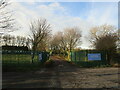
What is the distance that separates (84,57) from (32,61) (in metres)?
7.46

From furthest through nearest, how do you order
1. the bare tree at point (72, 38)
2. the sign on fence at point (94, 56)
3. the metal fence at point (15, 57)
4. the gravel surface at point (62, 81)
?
the bare tree at point (72, 38)
the metal fence at point (15, 57)
the sign on fence at point (94, 56)
the gravel surface at point (62, 81)

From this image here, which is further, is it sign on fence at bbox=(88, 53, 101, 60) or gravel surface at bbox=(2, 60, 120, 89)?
sign on fence at bbox=(88, 53, 101, 60)

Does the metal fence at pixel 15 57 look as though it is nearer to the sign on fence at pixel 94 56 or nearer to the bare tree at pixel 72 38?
the sign on fence at pixel 94 56

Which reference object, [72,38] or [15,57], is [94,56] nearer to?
[15,57]

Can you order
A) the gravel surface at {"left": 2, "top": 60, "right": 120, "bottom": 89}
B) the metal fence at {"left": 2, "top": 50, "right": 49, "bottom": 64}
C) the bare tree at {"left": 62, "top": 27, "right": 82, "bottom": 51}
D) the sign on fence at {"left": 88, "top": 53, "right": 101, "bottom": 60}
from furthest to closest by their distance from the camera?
the bare tree at {"left": 62, "top": 27, "right": 82, "bottom": 51} → the metal fence at {"left": 2, "top": 50, "right": 49, "bottom": 64} → the sign on fence at {"left": 88, "top": 53, "right": 101, "bottom": 60} → the gravel surface at {"left": 2, "top": 60, "right": 120, "bottom": 89}

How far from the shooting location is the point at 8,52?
19.7 m

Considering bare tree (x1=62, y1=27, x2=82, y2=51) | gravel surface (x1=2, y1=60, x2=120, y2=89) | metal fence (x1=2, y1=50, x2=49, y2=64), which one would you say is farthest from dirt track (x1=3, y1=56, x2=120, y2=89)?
bare tree (x1=62, y1=27, x2=82, y2=51)

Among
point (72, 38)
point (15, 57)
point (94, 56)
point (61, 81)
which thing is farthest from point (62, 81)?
point (72, 38)

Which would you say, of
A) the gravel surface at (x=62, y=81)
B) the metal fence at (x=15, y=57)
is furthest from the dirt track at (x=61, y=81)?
the metal fence at (x=15, y=57)

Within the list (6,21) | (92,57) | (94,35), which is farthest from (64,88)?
(94,35)

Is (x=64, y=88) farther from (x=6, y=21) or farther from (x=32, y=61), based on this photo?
(x=32, y=61)

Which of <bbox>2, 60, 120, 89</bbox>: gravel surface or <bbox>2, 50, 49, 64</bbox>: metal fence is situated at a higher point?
<bbox>2, 50, 49, 64</bbox>: metal fence

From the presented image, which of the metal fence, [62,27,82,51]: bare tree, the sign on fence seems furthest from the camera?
[62,27,82,51]: bare tree

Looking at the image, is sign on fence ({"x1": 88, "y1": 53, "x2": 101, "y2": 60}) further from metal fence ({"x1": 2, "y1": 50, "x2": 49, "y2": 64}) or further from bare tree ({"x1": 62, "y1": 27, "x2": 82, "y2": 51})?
bare tree ({"x1": 62, "y1": 27, "x2": 82, "y2": 51})
